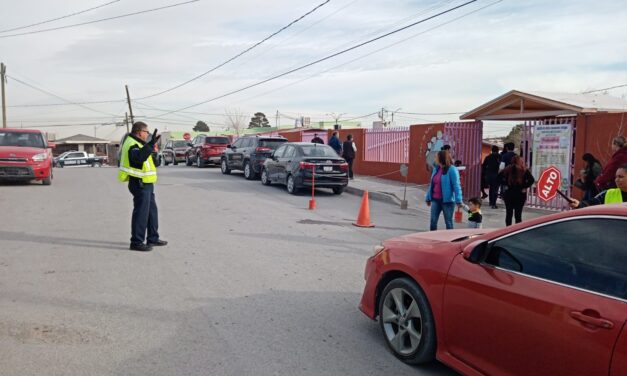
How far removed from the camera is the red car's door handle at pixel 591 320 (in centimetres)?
252

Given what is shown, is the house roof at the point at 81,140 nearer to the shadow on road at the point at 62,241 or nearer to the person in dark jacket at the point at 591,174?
the shadow on road at the point at 62,241

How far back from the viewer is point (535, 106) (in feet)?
43.7

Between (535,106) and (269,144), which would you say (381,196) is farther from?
(269,144)

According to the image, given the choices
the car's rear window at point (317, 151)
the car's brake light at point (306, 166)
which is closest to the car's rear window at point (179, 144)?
the car's rear window at point (317, 151)

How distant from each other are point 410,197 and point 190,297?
10316 millimetres

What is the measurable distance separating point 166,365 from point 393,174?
1577 centimetres

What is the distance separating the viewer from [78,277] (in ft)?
19.6

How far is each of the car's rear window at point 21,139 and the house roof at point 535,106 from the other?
13221 mm

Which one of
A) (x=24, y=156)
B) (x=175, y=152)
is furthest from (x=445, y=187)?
(x=175, y=152)

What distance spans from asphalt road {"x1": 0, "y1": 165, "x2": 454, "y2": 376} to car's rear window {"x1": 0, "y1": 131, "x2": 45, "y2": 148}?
5.80 metres

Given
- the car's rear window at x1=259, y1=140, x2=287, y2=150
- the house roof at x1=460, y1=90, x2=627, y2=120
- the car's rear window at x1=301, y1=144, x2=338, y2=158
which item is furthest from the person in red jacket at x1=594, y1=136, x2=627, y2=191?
the car's rear window at x1=259, y1=140, x2=287, y2=150

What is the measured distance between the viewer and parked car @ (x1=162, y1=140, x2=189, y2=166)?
32250 mm

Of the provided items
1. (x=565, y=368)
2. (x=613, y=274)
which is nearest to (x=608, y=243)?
(x=613, y=274)

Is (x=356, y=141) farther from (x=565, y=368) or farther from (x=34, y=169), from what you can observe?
(x=565, y=368)
